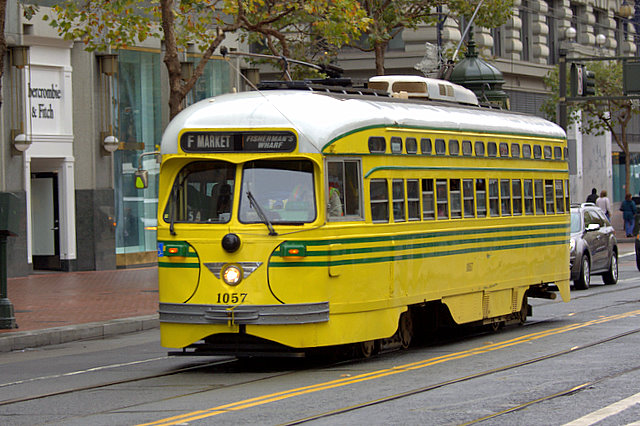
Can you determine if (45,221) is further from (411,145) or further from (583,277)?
(411,145)

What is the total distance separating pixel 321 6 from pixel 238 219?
11.4 m

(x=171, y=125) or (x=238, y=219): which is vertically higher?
(x=171, y=125)

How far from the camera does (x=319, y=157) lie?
12.3 m

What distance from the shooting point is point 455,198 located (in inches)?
579

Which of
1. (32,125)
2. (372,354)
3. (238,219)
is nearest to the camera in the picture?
(238,219)

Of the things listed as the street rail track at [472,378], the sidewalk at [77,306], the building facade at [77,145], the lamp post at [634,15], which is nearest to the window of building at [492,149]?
the street rail track at [472,378]

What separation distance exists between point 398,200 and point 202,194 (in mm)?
2247

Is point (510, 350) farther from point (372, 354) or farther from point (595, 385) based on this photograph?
point (595, 385)

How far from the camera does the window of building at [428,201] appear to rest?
45.9 feet

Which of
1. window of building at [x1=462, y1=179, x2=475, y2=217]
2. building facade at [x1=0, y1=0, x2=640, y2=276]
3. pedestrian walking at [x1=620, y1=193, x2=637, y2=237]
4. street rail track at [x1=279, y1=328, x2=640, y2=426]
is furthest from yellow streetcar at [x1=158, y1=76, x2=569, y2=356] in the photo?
pedestrian walking at [x1=620, y1=193, x2=637, y2=237]

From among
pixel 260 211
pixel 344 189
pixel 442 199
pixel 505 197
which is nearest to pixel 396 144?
pixel 344 189

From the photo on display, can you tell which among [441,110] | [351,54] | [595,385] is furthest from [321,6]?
[351,54]

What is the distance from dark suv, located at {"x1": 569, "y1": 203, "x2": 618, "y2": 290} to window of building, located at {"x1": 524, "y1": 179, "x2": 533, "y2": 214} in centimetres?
720

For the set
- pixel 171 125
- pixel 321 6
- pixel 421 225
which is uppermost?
pixel 321 6
